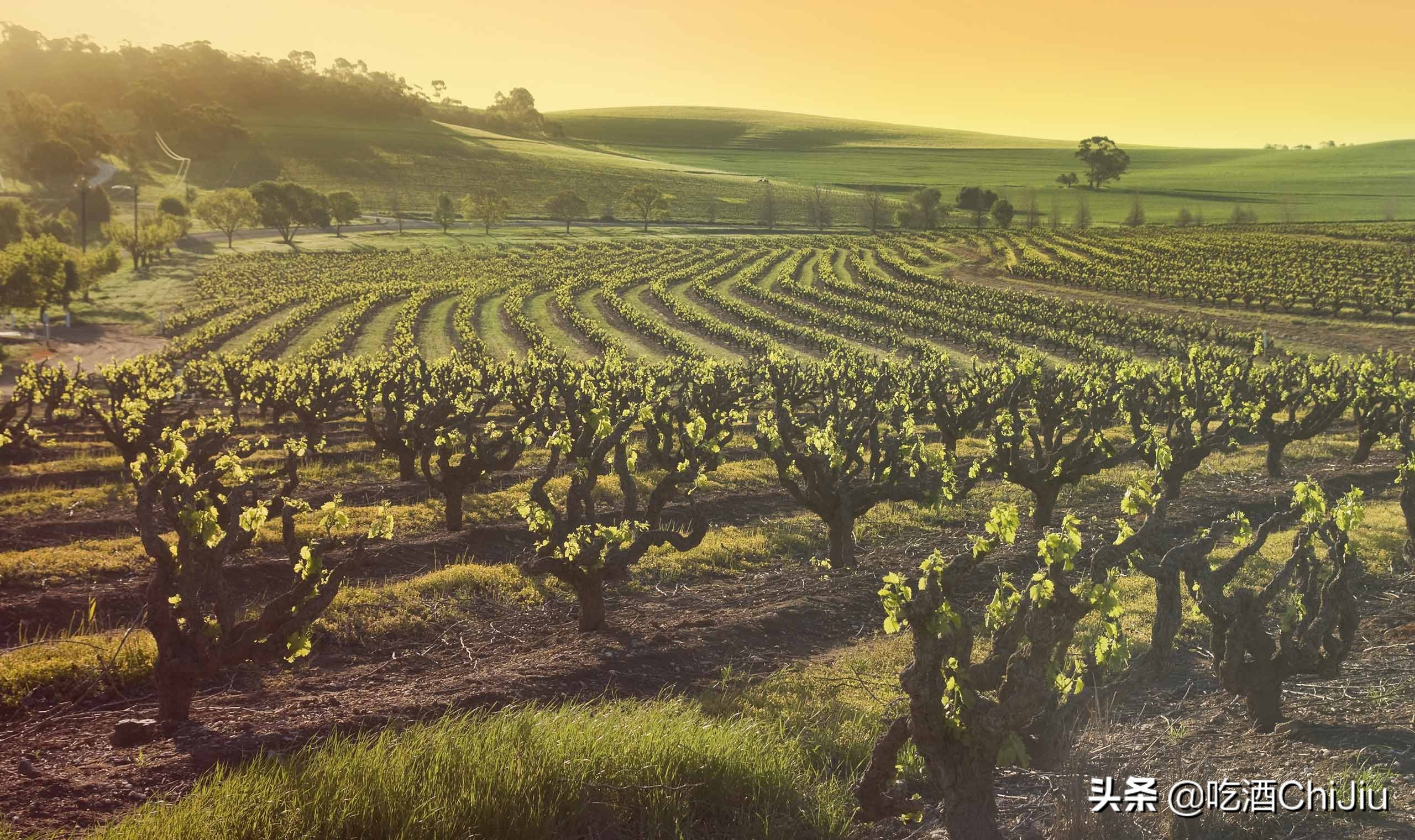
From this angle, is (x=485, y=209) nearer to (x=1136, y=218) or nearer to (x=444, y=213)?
(x=444, y=213)

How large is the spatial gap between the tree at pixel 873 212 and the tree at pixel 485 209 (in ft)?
177

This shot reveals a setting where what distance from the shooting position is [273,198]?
11038 cm

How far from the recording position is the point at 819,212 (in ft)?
474

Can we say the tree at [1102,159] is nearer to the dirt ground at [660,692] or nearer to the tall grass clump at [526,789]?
the dirt ground at [660,692]

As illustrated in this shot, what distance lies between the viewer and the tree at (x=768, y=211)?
137163 mm

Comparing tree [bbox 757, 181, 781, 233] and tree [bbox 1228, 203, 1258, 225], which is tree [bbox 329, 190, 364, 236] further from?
tree [bbox 1228, 203, 1258, 225]

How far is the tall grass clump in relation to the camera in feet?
23.7

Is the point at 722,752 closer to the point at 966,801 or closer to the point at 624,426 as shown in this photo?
the point at 966,801

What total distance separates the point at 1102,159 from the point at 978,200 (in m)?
42.7

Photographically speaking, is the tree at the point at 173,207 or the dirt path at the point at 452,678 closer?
the dirt path at the point at 452,678

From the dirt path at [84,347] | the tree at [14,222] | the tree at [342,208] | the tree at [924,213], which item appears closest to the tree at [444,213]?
the tree at [342,208]

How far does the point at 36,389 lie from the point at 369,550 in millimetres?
22699

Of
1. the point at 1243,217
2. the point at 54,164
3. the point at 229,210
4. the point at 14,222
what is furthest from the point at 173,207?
the point at 1243,217

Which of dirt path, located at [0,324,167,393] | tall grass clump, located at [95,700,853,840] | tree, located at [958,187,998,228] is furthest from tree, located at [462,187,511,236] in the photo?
tall grass clump, located at [95,700,853,840]
